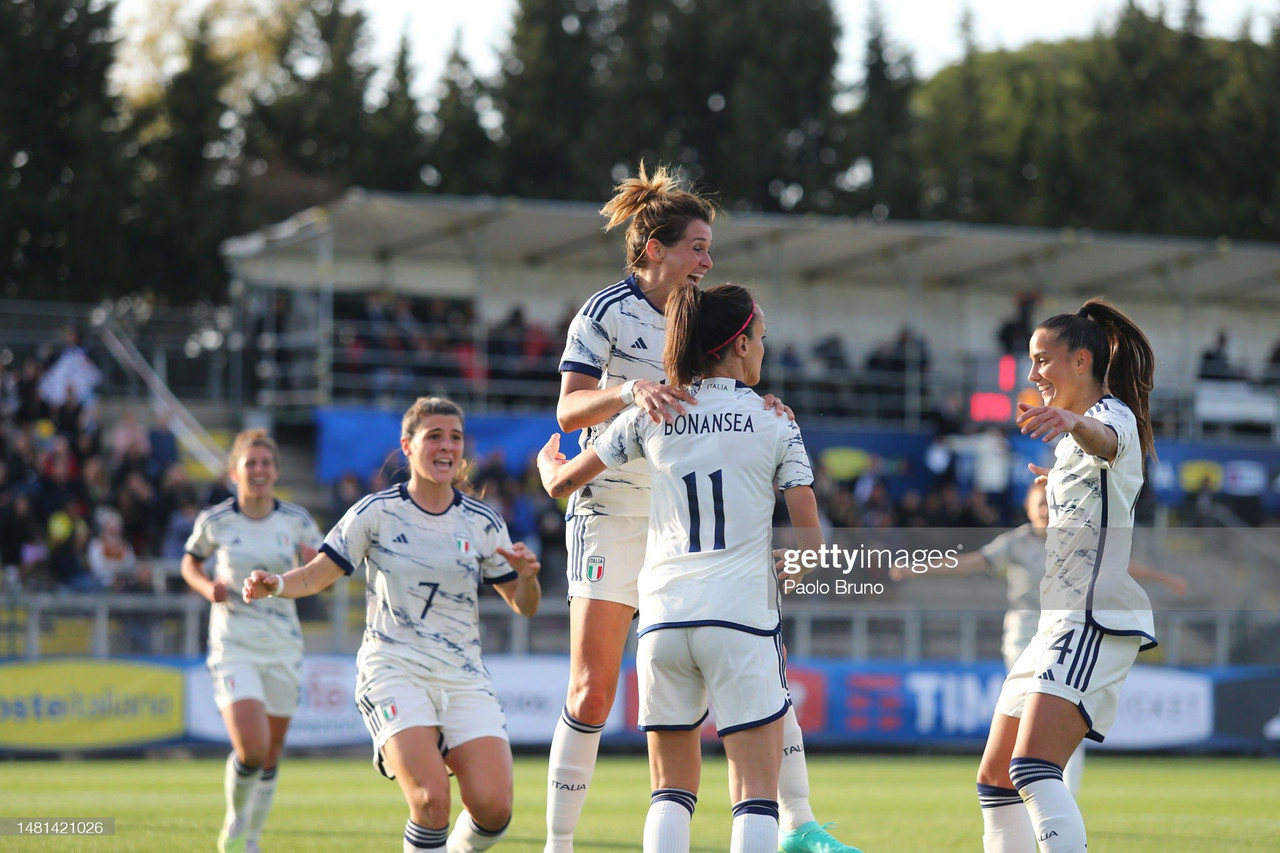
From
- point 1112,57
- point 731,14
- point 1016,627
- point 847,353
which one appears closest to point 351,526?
point 1016,627

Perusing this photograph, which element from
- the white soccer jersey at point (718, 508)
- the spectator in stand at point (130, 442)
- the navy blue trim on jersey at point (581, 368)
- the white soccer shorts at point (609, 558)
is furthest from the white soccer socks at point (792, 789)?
the spectator in stand at point (130, 442)

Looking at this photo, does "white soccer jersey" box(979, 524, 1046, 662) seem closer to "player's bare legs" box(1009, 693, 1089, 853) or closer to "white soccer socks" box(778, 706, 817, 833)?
"white soccer socks" box(778, 706, 817, 833)

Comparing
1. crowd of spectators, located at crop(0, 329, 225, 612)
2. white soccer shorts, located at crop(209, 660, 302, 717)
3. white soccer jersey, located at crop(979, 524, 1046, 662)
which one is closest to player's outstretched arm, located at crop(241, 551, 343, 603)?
white soccer shorts, located at crop(209, 660, 302, 717)

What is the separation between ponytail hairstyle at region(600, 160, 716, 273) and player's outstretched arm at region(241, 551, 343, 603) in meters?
1.87

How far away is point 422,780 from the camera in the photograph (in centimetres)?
646

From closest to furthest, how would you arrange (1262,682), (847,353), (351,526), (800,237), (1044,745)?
(1044,745)
(351,526)
(1262,682)
(800,237)
(847,353)

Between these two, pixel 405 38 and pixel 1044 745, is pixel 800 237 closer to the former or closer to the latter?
pixel 405 38

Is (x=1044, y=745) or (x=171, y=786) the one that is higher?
(x=1044, y=745)

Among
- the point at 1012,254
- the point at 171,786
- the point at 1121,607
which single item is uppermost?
the point at 1012,254

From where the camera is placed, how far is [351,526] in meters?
6.93

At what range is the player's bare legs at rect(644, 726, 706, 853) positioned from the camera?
211 inches

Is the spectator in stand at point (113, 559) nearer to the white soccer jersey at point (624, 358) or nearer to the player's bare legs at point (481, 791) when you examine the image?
the player's bare legs at point (481, 791)

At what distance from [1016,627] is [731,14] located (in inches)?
1245

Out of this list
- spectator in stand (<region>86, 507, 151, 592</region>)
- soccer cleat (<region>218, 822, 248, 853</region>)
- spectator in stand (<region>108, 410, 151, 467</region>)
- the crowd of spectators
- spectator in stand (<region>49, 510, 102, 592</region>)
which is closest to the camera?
soccer cleat (<region>218, 822, 248, 853</region>)
